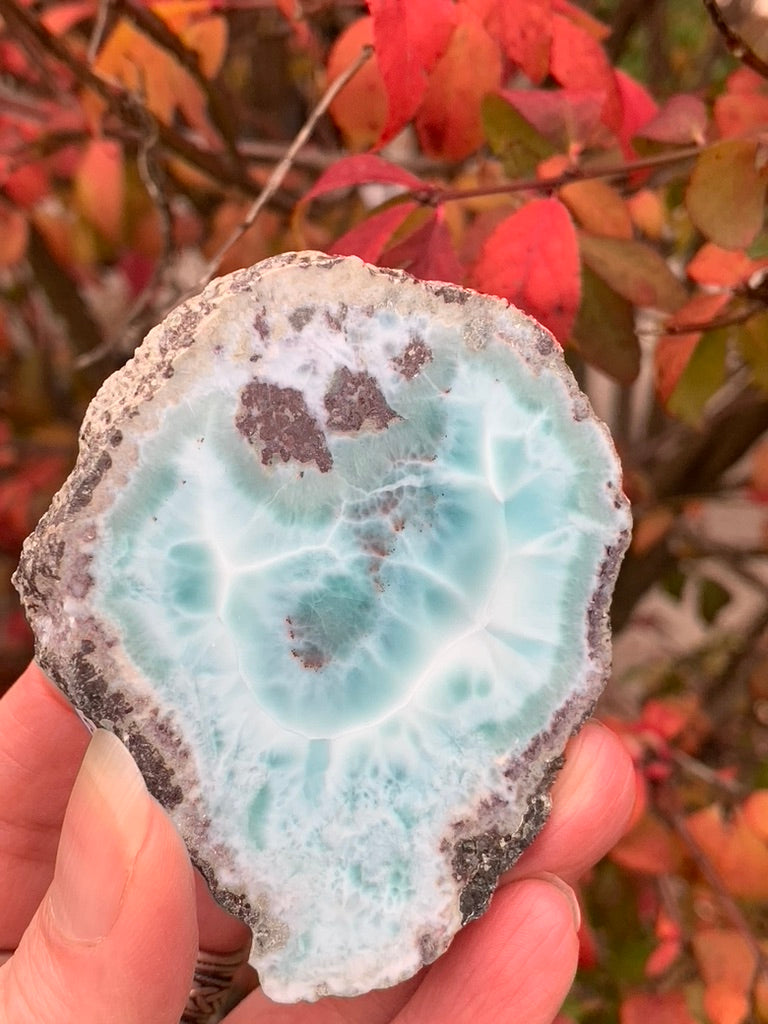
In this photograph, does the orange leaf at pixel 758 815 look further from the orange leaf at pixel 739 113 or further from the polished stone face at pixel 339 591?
the orange leaf at pixel 739 113

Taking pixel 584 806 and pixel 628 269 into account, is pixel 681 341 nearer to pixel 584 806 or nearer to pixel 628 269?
pixel 628 269

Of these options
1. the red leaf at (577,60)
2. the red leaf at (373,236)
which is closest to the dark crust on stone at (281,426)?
the red leaf at (373,236)

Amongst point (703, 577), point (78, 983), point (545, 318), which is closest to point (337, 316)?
point (545, 318)

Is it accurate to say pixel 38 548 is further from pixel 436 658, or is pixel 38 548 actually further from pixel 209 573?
pixel 436 658

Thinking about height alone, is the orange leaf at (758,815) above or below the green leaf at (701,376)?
below

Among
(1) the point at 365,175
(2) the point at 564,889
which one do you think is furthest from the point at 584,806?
(1) the point at 365,175

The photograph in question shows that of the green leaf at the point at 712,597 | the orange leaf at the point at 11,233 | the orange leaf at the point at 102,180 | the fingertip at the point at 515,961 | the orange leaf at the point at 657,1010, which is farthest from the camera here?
the green leaf at the point at 712,597
